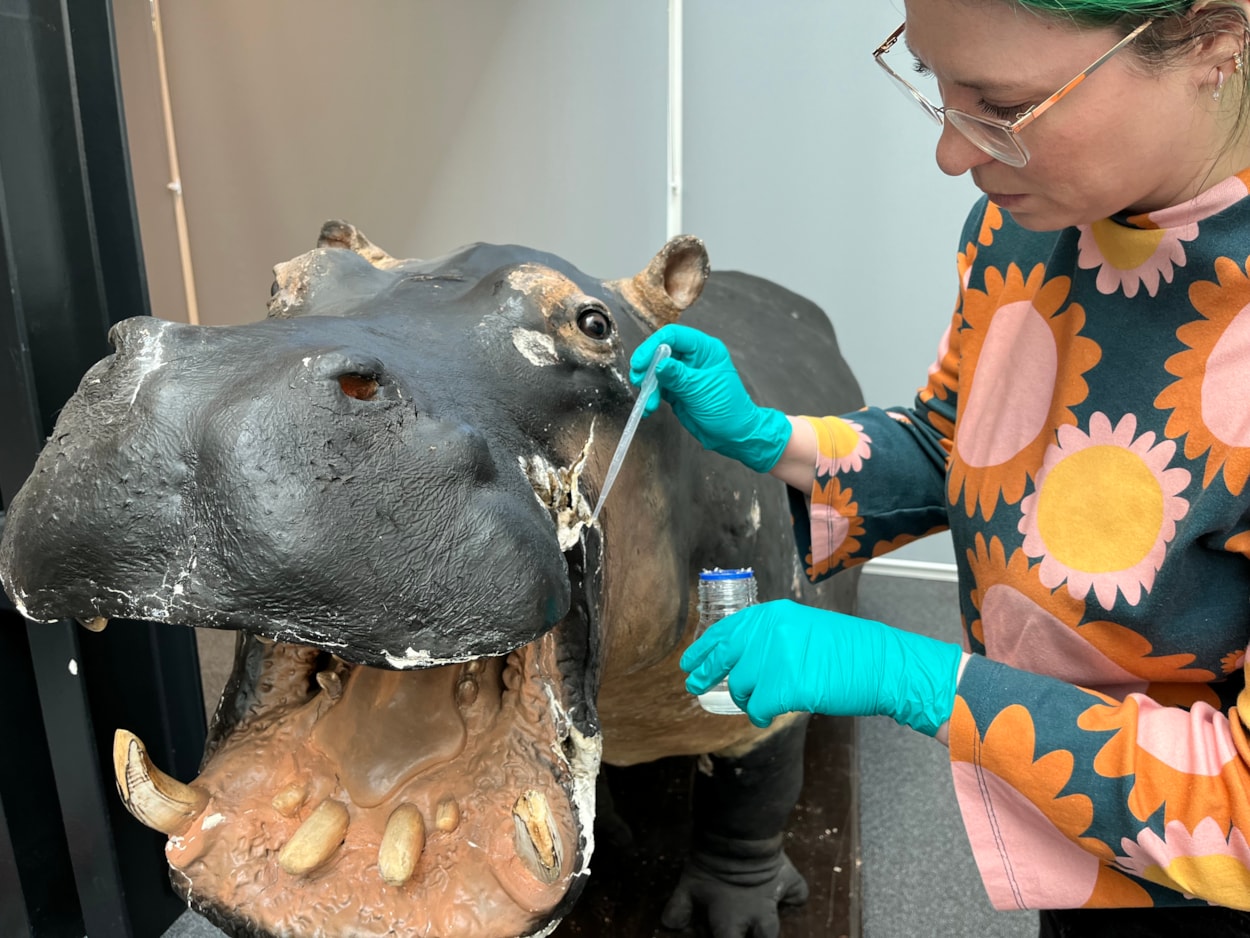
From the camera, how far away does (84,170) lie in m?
1.55

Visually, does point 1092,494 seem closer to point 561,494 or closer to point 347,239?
point 561,494

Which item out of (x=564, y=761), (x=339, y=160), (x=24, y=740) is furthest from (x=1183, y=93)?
(x=339, y=160)

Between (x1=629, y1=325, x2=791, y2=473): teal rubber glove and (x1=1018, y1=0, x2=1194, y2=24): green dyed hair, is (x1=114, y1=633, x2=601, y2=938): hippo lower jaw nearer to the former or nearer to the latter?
(x1=629, y1=325, x2=791, y2=473): teal rubber glove

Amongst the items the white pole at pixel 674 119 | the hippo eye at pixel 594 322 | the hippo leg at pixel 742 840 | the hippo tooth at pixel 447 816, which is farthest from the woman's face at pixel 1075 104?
the white pole at pixel 674 119

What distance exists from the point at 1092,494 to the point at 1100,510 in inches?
0.8

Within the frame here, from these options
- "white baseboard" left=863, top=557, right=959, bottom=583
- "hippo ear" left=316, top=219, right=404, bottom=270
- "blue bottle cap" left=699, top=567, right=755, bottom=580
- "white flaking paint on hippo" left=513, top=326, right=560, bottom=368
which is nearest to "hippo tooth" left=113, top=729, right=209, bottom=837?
"white flaking paint on hippo" left=513, top=326, right=560, bottom=368

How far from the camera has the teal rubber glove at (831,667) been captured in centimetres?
101

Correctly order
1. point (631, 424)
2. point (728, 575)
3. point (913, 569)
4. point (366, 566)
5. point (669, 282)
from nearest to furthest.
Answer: point (366, 566) < point (631, 424) < point (728, 575) < point (669, 282) < point (913, 569)

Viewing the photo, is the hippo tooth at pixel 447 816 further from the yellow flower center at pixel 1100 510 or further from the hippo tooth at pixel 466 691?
the yellow flower center at pixel 1100 510

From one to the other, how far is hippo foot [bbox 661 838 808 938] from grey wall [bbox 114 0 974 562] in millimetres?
1864

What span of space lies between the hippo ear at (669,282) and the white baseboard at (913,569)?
2.34 metres

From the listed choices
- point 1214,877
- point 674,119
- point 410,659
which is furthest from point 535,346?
point 674,119

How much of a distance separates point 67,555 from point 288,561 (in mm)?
195

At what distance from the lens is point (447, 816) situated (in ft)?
3.06
